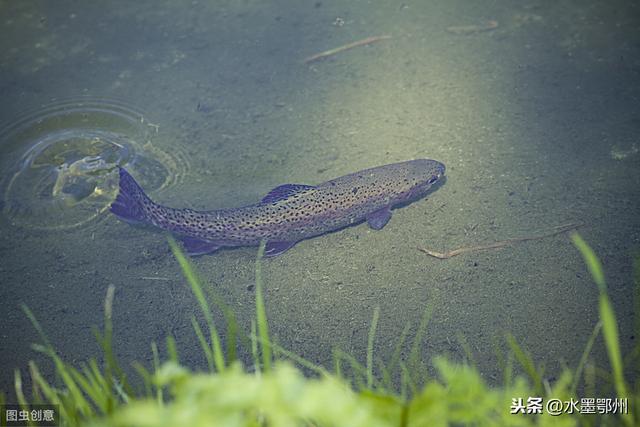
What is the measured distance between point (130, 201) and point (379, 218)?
8.34 ft

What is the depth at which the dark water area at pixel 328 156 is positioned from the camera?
4566 millimetres

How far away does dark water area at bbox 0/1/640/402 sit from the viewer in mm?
4566

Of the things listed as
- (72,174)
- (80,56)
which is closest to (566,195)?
(72,174)

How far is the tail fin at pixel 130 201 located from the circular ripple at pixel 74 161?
60 centimetres

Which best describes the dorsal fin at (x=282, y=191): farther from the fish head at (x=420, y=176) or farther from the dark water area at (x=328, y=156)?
the fish head at (x=420, y=176)

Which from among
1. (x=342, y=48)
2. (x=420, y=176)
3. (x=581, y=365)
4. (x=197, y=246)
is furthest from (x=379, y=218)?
(x=342, y=48)

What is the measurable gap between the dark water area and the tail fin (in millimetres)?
339

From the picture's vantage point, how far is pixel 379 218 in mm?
5418

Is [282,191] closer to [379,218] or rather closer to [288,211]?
[288,211]

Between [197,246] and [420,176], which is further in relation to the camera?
[420,176]

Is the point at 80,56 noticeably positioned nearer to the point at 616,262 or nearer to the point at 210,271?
the point at 210,271

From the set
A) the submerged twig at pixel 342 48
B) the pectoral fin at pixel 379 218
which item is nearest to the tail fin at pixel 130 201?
the pectoral fin at pixel 379 218

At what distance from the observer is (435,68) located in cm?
706

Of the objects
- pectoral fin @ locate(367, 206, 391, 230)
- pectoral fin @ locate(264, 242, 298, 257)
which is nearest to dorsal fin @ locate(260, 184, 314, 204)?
pectoral fin @ locate(264, 242, 298, 257)
